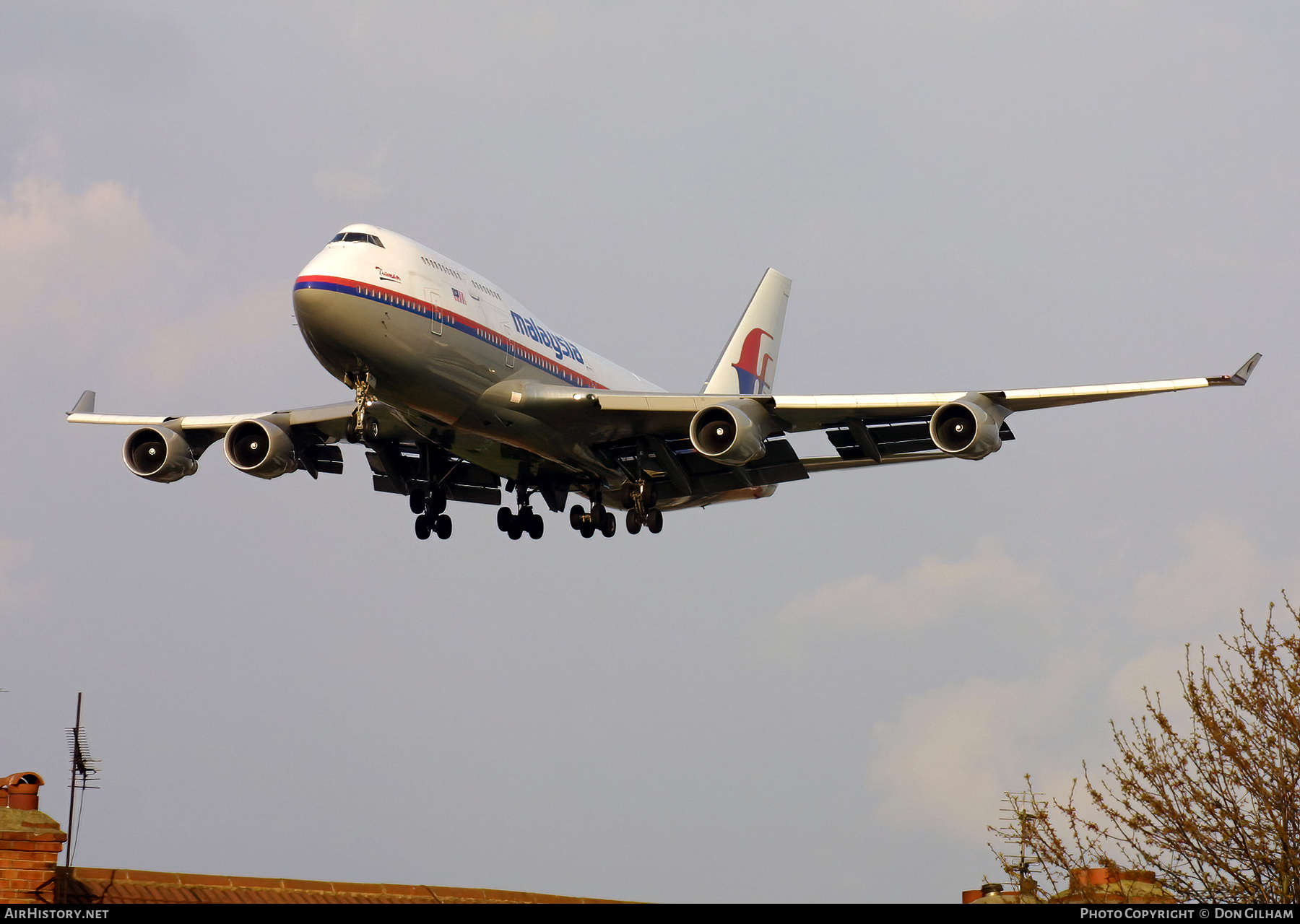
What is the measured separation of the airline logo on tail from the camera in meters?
49.3

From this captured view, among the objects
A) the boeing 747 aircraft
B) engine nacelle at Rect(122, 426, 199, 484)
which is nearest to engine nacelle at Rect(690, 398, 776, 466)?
the boeing 747 aircraft

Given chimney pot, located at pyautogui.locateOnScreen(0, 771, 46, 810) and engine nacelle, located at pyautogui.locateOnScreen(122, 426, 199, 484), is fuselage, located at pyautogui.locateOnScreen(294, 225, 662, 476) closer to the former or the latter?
engine nacelle, located at pyautogui.locateOnScreen(122, 426, 199, 484)

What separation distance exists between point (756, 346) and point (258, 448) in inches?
776

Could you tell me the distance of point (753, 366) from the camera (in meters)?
50.2

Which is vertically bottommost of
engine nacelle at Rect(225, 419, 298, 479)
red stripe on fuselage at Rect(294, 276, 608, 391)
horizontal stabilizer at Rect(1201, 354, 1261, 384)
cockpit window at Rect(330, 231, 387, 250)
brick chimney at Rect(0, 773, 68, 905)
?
brick chimney at Rect(0, 773, 68, 905)

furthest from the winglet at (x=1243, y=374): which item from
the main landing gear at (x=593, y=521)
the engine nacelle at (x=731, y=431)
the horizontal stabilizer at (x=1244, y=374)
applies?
the main landing gear at (x=593, y=521)

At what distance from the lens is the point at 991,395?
3253 cm

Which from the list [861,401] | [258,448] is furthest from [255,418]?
[861,401]

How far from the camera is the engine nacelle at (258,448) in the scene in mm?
36188

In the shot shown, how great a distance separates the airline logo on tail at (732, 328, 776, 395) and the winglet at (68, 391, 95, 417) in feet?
63.5

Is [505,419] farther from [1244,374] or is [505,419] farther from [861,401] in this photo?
[1244,374]

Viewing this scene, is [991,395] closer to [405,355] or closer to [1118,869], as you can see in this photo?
[405,355]

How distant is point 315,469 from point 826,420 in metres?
13.5
